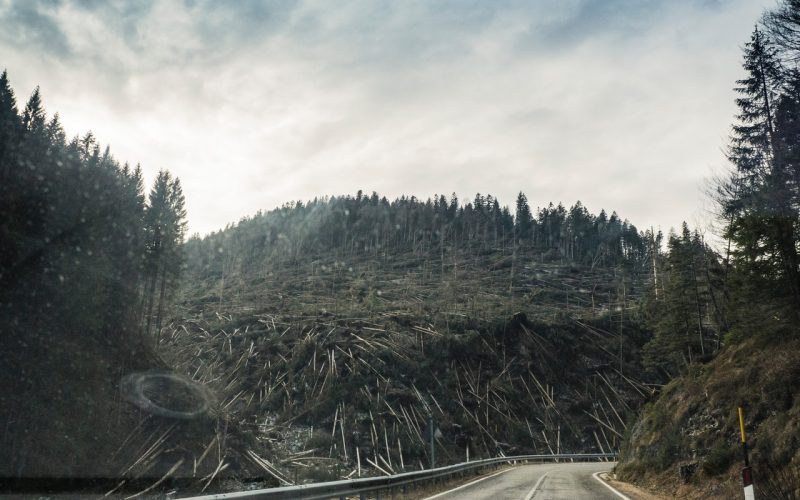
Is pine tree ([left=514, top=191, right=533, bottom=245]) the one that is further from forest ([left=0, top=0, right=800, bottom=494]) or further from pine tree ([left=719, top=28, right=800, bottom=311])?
pine tree ([left=719, top=28, right=800, bottom=311])

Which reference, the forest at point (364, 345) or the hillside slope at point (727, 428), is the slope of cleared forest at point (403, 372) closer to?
the forest at point (364, 345)

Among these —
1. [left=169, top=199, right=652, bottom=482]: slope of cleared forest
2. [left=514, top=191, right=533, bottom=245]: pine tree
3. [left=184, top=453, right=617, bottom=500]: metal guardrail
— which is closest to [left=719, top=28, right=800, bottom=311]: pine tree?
[left=184, top=453, right=617, bottom=500]: metal guardrail

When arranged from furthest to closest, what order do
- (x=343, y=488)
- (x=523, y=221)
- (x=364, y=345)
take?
(x=523, y=221) → (x=364, y=345) → (x=343, y=488)

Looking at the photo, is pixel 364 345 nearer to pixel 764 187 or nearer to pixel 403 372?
pixel 403 372

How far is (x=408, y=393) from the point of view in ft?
152

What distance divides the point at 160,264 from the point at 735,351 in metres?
45.7

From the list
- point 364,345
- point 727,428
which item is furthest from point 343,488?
point 364,345

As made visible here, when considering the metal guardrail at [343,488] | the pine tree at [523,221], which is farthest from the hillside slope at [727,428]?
the pine tree at [523,221]

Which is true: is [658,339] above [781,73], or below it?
below

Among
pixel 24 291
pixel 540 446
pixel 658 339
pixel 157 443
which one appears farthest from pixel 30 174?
pixel 658 339

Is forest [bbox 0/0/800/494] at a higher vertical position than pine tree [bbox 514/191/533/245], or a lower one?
lower

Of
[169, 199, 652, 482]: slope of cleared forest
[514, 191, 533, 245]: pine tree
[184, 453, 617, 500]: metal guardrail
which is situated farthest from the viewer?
[514, 191, 533, 245]: pine tree

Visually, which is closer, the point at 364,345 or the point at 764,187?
the point at 764,187

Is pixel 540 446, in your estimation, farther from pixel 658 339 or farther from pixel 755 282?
pixel 755 282
